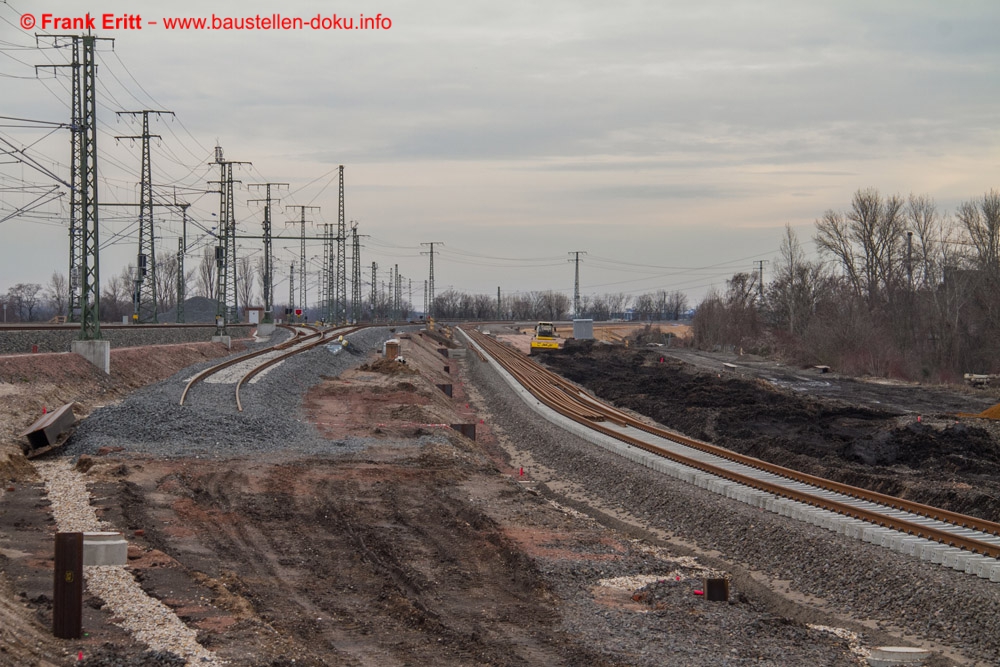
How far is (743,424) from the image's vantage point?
32812 mm

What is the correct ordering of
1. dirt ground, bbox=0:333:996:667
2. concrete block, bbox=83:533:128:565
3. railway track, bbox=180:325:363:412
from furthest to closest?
railway track, bbox=180:325:363:412 → concrete block, bbox=83:533:128:565 → dirt ground, bbox=0:333:996:667

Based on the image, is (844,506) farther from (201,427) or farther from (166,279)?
(166,279)

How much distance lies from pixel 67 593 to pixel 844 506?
1222 centimetres

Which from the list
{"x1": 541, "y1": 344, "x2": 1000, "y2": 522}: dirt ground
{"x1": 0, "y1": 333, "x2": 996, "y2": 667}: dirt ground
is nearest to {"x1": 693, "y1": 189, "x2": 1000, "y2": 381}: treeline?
{"x1": 541, "y1": 344, "x2": 1000, "y2": 522}: dirt ground

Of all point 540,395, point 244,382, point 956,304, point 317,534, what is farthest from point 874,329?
point 317,534

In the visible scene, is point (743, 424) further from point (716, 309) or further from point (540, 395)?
point (716, 309)

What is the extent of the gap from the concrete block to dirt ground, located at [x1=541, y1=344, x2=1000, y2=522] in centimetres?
1461

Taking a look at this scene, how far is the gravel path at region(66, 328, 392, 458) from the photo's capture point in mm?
20484

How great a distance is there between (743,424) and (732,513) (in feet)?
54.8

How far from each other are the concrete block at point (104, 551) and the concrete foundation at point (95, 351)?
77.0 feet

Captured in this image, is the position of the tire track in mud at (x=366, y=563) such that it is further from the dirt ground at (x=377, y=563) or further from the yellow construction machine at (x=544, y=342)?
the yellow construction machine at (x=544, y=342)

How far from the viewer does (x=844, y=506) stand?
1590cm

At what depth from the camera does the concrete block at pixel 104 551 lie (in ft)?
32.8

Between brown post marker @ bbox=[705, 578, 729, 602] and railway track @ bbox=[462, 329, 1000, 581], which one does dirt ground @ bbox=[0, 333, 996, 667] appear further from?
railway track @ bbox=[462, 329, 1000, 581]
